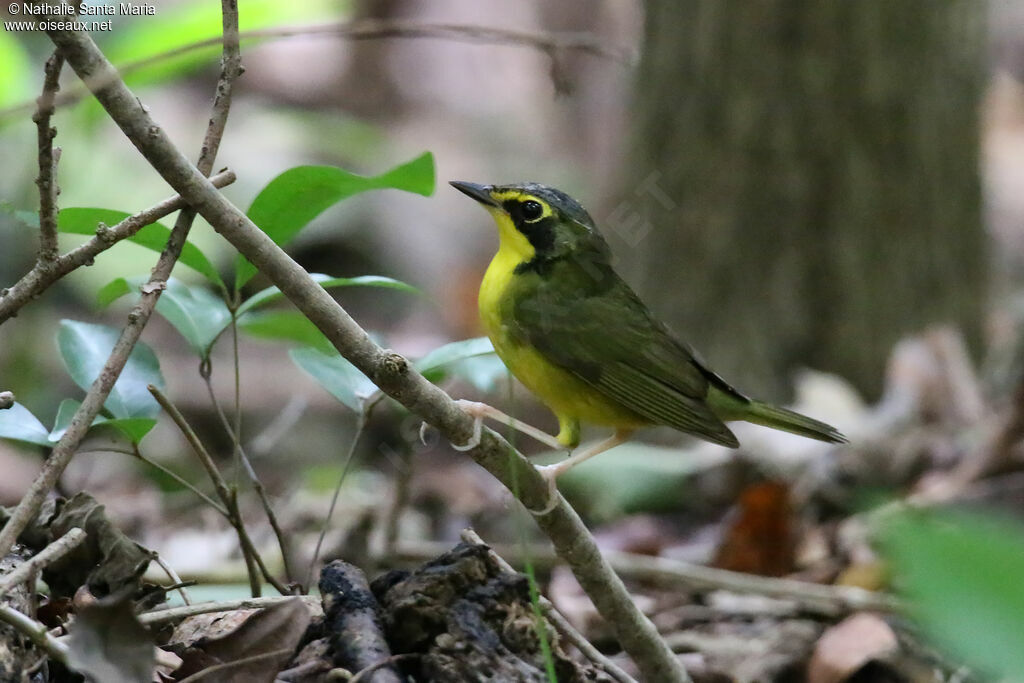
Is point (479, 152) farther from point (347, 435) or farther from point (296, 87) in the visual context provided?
point (347, 435)

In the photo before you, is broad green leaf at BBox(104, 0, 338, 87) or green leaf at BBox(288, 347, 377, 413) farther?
broad green leaf at BBox(104, 0, 338, 87)

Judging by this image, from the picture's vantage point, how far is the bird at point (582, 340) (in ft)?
11.1

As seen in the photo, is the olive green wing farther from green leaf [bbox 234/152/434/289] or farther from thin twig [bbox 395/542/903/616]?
green leaf [bbox 234/152/434/289]

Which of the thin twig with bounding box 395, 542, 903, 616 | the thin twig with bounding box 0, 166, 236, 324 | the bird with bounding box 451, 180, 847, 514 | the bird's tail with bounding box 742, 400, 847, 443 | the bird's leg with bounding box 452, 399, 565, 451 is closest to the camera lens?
the thin twig with bounding box 0, 166, 236, 324

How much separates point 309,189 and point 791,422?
1882 millimetres

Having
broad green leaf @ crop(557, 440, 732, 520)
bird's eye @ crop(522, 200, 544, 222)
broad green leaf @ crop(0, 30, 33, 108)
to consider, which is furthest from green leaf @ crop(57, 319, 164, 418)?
broad green leaf @ crop(0, 30, 33, 108)

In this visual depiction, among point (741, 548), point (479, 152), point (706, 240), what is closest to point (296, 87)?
point (479, 152)

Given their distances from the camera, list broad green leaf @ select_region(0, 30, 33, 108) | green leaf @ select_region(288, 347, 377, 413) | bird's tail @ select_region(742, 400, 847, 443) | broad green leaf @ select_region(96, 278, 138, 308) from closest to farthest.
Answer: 1. broad green leaf @ select_region(96, 278, 138, 308)
2. green leaf @ select_region(288, 347, 377, 413)
3. bird's tail @ select_region(742, 400, 847, 443)
4. broad green leaf @ select_region(0, 30, 33, 108)

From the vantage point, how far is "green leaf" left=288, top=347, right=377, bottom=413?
284 centimetres

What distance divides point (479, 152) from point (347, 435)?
6.07 metres

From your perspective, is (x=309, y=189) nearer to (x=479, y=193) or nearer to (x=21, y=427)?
(x=21, y=427)

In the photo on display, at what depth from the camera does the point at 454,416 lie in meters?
2.13

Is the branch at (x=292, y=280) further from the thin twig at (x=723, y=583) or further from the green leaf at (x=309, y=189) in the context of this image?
the thin twig at (x=723, y=583)

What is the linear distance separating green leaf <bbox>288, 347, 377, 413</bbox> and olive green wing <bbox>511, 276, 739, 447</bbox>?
65cm
